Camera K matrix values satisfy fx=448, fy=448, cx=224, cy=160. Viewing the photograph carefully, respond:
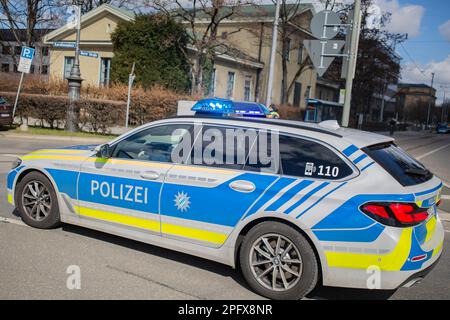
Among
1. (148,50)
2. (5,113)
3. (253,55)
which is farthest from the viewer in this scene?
(253,55)

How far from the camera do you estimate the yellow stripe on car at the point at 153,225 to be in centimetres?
423

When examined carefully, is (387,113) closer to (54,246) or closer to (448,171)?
(448,171)

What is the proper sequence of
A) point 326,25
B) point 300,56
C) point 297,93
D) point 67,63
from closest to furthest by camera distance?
1. point 326,25
2. point 67,63
3. point 300,56
4. point 297,93

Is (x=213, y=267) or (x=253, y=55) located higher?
(x=253, y=55)

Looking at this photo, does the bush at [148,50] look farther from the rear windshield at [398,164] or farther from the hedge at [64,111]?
the rear windshield at [398,164]

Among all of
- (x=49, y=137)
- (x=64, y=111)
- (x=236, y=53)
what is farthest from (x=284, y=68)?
(x=49, y=137)

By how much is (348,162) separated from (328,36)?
20.2 feet

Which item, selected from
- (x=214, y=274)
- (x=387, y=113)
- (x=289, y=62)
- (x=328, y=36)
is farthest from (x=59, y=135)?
(x=387, y=113)

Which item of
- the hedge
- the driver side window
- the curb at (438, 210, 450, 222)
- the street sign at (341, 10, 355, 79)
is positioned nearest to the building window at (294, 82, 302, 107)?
the hedge

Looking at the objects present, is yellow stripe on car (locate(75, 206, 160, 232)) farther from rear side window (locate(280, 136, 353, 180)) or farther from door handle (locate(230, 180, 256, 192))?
rear side window (locate(280, 136, 353, 180))

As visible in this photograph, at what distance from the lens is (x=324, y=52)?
9.24 meters

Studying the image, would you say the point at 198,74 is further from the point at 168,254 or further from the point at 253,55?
the point at 168,254

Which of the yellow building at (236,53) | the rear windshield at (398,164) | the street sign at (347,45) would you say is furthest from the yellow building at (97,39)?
the rear windshield at (398,164)

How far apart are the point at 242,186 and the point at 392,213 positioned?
128 centimetres
